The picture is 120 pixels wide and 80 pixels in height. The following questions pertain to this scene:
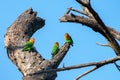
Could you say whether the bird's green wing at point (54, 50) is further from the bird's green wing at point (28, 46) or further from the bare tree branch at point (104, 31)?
the bare tree branch at point (104, 31)

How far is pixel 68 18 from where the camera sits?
3.80 metres

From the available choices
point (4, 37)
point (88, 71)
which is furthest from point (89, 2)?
point (4, 37)

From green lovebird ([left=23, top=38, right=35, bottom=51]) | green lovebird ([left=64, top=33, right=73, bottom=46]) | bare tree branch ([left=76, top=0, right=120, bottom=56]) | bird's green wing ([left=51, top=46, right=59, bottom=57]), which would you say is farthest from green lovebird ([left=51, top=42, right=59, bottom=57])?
bare tree branch ([left=76, top=0, right=120, bottom=56])

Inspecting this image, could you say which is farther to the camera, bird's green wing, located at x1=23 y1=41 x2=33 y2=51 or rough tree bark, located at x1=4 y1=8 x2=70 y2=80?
bird's green wing, located at x1=23 y1=41 x2=33 y2=51

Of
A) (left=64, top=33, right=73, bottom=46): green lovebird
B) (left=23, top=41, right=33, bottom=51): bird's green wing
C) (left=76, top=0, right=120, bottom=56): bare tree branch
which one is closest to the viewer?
(left=76, top=0, right=120, bottom=56): bare tree branch

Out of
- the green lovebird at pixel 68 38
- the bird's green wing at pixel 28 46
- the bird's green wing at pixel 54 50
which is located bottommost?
the bird's green wing at pixel 54 50

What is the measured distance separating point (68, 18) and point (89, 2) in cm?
30

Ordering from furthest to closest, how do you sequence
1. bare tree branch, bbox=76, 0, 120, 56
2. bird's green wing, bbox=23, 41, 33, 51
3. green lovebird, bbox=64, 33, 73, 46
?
green lovebird, bbox=64, 33, 73, 46 → bird's green wing, bbox=23, 41, 33, 51 → bare tree branch, bbox=76, 0, 120, 56

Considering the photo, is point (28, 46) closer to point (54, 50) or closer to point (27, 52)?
point (27, 52)

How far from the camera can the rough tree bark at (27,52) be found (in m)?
6.95

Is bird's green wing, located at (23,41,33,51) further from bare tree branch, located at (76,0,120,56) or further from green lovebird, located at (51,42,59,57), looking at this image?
bare tree branch, located at (76,0,120,56)

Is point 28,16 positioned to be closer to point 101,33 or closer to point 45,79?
point 45,79

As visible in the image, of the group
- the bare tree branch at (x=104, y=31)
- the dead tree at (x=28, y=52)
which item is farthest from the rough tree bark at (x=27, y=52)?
the bare tree branch at (x=104, y=31)

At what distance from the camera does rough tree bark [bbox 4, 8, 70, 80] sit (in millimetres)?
6946
